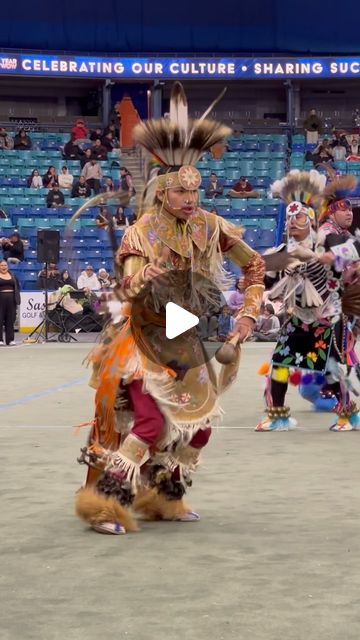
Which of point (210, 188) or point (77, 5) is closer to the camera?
point (210, 188)

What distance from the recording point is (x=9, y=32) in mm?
36875

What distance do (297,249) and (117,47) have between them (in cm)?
2983

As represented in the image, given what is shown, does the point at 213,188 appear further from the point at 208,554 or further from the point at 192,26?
the point at 208,554

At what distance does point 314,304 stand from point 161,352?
3.89 metres

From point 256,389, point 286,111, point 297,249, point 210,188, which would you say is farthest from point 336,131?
point 297,249

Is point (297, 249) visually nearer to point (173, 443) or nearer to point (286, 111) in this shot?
point (173, 443)

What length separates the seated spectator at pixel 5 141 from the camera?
3209 centimetres

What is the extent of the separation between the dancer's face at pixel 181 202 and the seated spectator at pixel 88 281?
744 inches

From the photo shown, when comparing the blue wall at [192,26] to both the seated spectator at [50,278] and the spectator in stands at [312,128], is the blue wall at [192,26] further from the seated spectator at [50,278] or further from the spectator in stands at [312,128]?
the seated spectator at [50,278]

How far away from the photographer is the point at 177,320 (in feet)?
17.7

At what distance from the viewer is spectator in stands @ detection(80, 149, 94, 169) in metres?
31.2

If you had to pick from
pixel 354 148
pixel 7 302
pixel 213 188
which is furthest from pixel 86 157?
pixel 7 302

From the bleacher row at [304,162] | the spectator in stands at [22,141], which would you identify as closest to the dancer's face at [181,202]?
the bleacher row at [304,162]

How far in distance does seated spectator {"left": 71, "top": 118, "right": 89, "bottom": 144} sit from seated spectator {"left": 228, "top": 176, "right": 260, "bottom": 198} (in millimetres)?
5343
